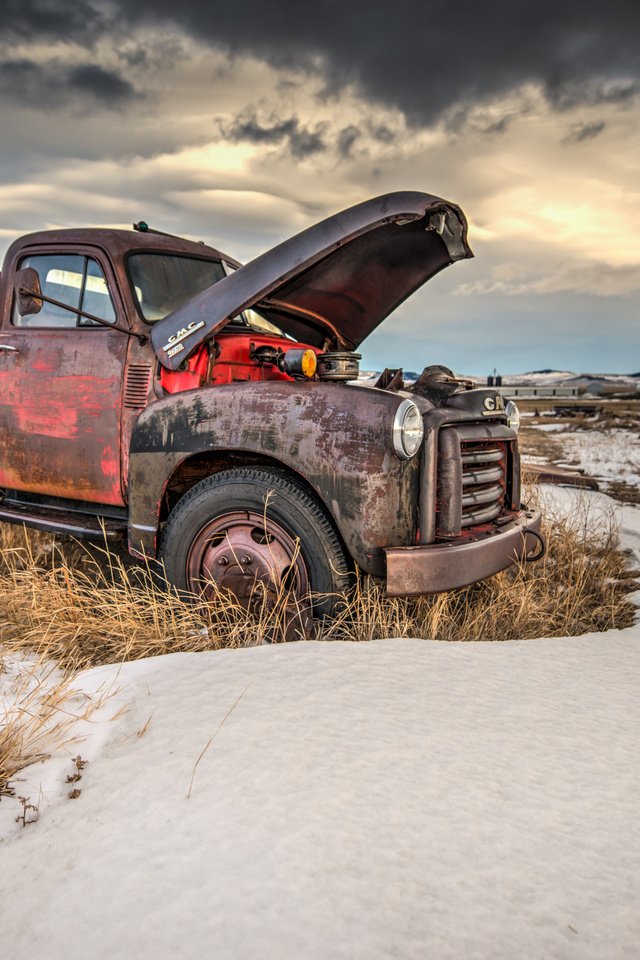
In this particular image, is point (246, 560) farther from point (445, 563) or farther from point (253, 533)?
point (445, 563)

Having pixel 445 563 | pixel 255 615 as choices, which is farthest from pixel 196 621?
pixel 445 563

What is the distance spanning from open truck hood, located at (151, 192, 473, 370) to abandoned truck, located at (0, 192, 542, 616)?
0.04 feet

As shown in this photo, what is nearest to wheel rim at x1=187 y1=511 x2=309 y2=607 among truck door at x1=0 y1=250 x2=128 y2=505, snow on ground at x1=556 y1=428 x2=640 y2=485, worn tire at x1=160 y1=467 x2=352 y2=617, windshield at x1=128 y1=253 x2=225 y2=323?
worn tire at x1=160 y1=467 x2=352 y2=617

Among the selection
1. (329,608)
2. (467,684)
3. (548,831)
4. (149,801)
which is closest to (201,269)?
(329,608)

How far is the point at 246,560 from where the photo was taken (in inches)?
115

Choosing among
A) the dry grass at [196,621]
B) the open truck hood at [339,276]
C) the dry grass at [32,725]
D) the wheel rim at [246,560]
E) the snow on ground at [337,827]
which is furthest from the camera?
the open truck hood at [339,276]

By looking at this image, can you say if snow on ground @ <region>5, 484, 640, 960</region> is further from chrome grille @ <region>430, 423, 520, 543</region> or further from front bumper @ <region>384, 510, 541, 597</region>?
chrome grille @ <region>430, 423, 520, 543</region>

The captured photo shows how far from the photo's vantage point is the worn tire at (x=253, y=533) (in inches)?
107

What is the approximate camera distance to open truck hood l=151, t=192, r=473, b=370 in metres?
2.95

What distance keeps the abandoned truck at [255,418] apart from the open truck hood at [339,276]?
0.01 meters

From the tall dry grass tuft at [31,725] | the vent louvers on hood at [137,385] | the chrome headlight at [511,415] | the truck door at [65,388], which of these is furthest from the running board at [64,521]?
the chrome headlight at [511,415]

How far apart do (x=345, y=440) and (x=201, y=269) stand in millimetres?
2206

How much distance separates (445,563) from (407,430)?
1.88 ft

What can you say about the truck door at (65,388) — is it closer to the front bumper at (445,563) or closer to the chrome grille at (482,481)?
the front bumper at (445,563)
